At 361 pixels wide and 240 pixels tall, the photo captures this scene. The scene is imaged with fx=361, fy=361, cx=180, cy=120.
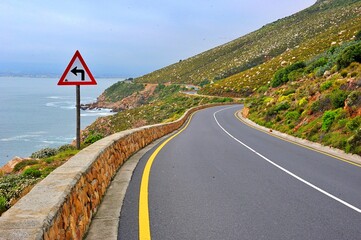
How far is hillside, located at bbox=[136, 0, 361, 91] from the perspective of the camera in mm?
90625

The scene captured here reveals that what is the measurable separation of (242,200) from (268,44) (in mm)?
103926

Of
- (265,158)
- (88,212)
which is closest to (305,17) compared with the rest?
(265,158)

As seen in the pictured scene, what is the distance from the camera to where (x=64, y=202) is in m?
3.82

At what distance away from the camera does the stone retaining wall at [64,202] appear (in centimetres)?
307

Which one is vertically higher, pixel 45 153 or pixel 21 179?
pixel 21 179

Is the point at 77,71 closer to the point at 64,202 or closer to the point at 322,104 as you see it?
the point at 64,202

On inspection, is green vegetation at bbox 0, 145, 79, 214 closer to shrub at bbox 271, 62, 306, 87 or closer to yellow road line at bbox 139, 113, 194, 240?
yellow road line at bbox 139, 113, 194, 240

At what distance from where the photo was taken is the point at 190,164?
10250mm

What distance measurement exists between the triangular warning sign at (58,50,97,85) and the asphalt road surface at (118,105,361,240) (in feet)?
7.97

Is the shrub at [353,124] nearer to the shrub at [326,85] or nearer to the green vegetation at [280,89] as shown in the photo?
the green vegetation at [280,89]

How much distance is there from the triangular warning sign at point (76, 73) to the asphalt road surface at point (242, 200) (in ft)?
7.97

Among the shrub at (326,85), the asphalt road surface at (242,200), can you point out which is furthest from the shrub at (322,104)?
the asphalt road surface at (242,200)

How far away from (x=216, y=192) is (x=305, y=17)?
12111 centimetres

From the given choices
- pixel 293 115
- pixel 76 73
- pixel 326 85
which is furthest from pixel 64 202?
pixel 326 85
